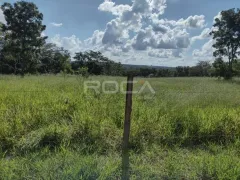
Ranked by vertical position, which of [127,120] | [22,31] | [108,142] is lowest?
[108,142]

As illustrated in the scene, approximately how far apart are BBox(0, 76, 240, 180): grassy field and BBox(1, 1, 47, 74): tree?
22282mm

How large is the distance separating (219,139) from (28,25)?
25.2m

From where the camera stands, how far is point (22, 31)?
24.0 m

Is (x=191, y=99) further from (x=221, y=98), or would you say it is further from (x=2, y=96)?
(x=2, y=96)

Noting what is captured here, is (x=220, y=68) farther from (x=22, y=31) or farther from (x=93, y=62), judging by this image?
(x=93, y=62)

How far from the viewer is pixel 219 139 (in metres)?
3.60

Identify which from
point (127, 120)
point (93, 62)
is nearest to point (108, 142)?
point (127, 120)

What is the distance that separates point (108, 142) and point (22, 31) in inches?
968

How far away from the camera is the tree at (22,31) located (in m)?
23.6

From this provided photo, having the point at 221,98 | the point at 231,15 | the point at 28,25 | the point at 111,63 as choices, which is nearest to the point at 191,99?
the point at 221,98

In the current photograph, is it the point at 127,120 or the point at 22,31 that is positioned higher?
the point at 22,31

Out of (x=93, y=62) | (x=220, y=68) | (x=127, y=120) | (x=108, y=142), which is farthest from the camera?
(x=93, y=62)

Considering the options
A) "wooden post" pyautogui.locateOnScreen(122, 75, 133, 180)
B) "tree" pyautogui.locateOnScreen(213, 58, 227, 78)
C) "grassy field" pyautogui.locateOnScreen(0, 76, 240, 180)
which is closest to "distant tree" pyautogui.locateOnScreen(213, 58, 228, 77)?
"tree" pyautogui.locateOnScreen(213, 58, 227, 78)

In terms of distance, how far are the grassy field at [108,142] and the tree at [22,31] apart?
877 inches
